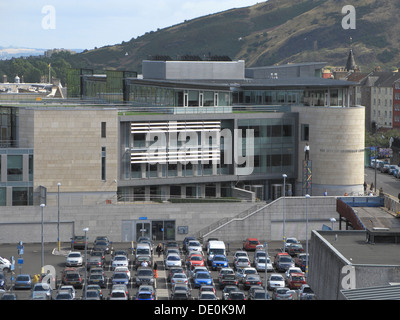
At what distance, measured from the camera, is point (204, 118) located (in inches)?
3211

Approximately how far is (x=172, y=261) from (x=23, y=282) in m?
11.4

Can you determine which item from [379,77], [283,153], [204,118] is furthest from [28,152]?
[379,77]

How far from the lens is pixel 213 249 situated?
66.3 m

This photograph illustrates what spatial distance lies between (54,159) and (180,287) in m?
25.8

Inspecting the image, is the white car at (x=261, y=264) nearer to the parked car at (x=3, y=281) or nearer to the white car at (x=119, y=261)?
the white car at (x=119, y=261)

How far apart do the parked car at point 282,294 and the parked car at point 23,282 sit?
46.8 feet

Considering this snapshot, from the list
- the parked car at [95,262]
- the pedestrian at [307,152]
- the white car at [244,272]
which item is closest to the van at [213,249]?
the white car at [244,272]

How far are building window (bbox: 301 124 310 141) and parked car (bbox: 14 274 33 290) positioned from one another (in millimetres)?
35770

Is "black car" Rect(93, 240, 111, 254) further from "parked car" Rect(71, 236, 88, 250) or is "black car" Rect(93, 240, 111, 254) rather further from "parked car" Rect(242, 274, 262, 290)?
"parked car" Rect(242, 274, 262, 290)

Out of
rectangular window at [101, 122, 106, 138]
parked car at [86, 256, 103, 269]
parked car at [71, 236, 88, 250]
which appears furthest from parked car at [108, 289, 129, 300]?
rectangular window at [101, 122, 106, 138]

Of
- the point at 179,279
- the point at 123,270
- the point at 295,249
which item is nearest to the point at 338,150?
the point at 295,249

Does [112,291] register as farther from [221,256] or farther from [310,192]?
[310,192]

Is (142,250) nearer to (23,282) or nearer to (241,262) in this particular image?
(241,262)

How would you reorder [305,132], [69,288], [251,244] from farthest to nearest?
[305,132]
[251,244]
[69,288]
